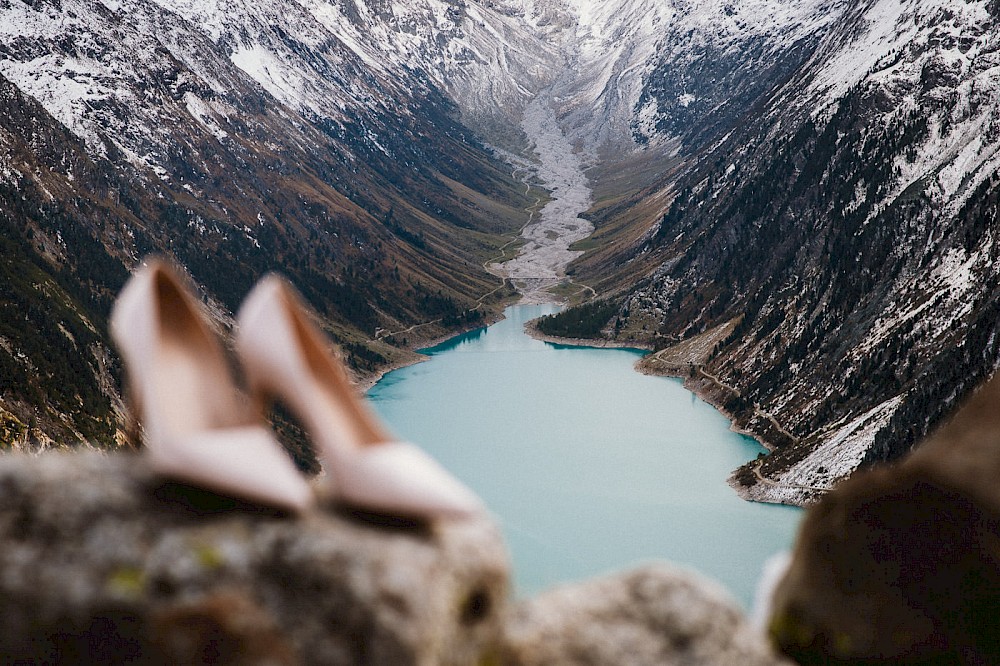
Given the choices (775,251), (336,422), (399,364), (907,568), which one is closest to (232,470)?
(336,422)

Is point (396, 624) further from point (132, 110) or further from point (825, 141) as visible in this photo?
point (132, 110)

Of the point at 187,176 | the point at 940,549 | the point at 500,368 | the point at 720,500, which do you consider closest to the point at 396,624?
the point at 940,549

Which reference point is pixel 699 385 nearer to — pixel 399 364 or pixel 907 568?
pixel 399 364

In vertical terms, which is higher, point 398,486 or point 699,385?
point 699,385

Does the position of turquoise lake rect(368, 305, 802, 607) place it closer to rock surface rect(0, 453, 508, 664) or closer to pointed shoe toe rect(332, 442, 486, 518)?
pointed shoe toe rect(332, 442, 486, 518)

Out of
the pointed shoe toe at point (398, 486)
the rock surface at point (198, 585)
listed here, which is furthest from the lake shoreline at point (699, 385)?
the rock surface at point (198, 585)

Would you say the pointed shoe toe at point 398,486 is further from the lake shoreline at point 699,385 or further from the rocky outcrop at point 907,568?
the lake shoreline at point 699,385
